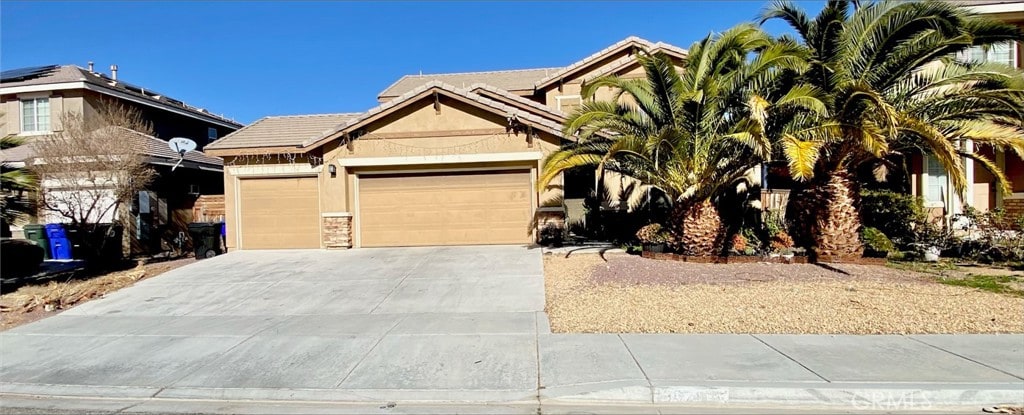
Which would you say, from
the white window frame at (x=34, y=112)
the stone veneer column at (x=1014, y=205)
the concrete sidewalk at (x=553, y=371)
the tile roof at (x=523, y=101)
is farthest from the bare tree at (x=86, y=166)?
the stone veneer column at (x=1014, y=205)

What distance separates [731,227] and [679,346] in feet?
24.3

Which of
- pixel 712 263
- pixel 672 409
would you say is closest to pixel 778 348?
pixel 672 409

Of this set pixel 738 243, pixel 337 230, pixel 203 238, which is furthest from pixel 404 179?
pixel 738 243

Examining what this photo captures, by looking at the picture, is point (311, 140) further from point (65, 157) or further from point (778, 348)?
point (778, 348)

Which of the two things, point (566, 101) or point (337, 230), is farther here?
point (566, 101)

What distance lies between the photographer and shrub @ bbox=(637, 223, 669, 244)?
11.8 metres

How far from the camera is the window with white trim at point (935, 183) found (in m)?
14.2

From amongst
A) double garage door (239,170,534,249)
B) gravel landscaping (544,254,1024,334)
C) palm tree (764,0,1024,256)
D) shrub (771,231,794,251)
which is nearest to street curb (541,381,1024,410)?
gravel landscaping (544,254,1024,334)

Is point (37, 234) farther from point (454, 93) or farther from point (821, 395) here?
point (821, 395)

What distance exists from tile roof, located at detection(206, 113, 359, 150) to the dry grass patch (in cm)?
443

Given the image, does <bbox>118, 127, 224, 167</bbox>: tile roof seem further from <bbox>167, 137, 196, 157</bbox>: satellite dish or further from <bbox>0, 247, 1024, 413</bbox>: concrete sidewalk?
<bbox>0, 247, 1024, 413</bbox>: concrete sidewalk

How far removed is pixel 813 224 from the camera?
11.1m

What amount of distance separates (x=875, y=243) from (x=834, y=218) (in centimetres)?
123

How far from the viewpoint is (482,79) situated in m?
23.2
